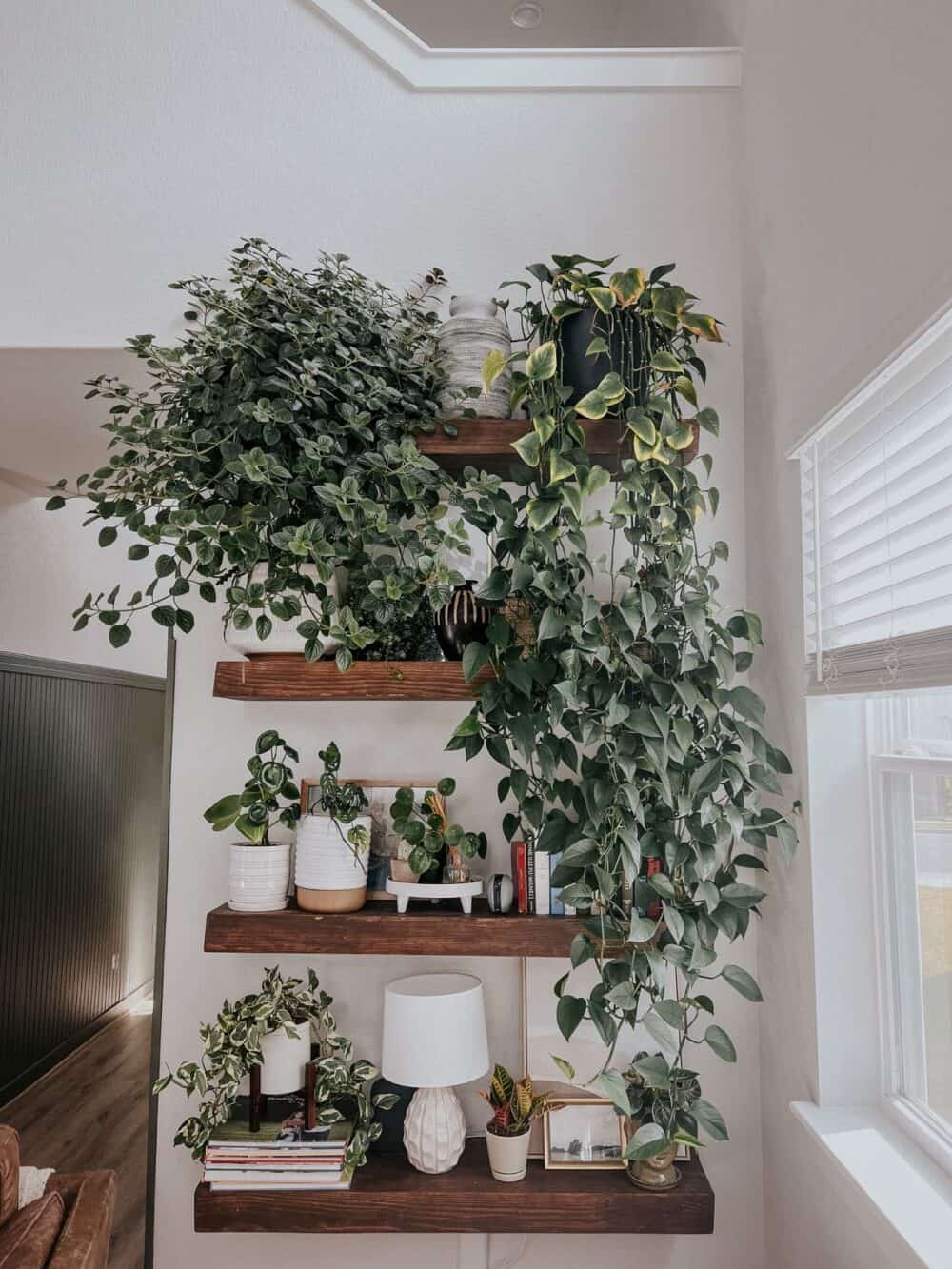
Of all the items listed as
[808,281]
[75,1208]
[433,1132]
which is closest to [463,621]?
[808,281]

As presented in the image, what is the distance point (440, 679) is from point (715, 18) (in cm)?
183

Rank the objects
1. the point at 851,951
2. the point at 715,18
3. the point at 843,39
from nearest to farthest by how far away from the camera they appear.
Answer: the point at 843,39 → the point at 851,951 → the point at 715,18

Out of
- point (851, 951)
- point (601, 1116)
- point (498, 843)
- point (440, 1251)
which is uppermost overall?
point (498, 843)

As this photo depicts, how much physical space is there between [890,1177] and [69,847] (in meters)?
4.05

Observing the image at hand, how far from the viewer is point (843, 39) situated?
1334mm

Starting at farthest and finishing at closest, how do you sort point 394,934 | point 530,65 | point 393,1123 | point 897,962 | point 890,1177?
point 530,65
point 393,1123
point 394,934
point 897,962
point 890,1177

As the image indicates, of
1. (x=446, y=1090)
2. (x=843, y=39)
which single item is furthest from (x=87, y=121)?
(x=446, y=1090)

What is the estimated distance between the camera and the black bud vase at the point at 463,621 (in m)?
1.62

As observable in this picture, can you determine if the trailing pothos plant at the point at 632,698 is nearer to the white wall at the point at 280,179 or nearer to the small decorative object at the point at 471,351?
the small decorative object at the point at 471,351

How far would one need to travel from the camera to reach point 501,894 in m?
1.63

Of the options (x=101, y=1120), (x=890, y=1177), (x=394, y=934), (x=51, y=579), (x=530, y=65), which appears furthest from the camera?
(x=51, y=579)

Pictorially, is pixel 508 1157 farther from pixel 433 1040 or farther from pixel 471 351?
pixel 471 351

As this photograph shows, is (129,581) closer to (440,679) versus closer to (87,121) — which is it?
(87,121)

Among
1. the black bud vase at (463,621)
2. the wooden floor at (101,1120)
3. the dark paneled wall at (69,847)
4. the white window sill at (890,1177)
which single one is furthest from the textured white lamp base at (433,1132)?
the dark paneled wall at (69,847)
